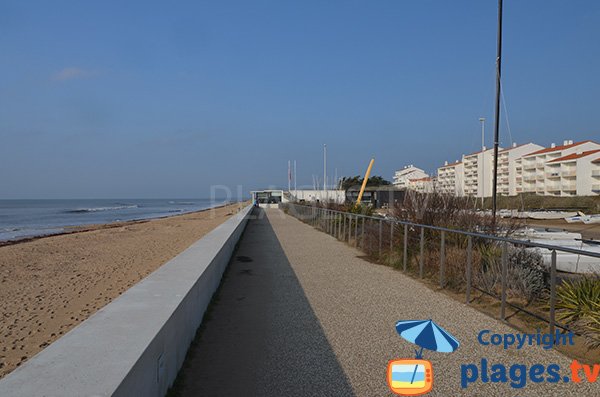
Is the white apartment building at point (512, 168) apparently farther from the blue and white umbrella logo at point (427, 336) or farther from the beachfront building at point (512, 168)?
the blue and white umbrella logo at point (427, 336)

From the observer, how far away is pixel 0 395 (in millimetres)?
2346

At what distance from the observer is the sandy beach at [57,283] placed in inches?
279

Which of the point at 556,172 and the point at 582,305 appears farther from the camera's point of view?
the point at 556,172

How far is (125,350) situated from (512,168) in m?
85.2

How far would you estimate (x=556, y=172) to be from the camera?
66.5 meters

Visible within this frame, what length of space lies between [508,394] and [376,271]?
6.24m

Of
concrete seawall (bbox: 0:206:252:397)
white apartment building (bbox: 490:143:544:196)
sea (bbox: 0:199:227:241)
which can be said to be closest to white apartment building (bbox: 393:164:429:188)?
white apartment building (bbox: 490:143:544:196)

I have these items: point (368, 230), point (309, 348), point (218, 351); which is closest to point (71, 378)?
point (218, 351)

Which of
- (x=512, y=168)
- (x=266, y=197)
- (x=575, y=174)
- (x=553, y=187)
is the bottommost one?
(x=266, y=197)

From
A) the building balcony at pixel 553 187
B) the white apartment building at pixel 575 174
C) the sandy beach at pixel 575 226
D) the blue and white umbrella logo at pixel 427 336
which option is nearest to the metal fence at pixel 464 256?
the blue and white umbrella logo at pixel 427 336

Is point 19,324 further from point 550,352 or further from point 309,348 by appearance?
point 550,352

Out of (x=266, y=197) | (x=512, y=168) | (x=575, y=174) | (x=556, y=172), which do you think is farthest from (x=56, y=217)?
(x=512, y=168)

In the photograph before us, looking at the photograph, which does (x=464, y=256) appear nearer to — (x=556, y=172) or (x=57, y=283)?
(x=57, y=283)

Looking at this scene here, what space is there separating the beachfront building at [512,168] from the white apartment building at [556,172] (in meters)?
1.96
